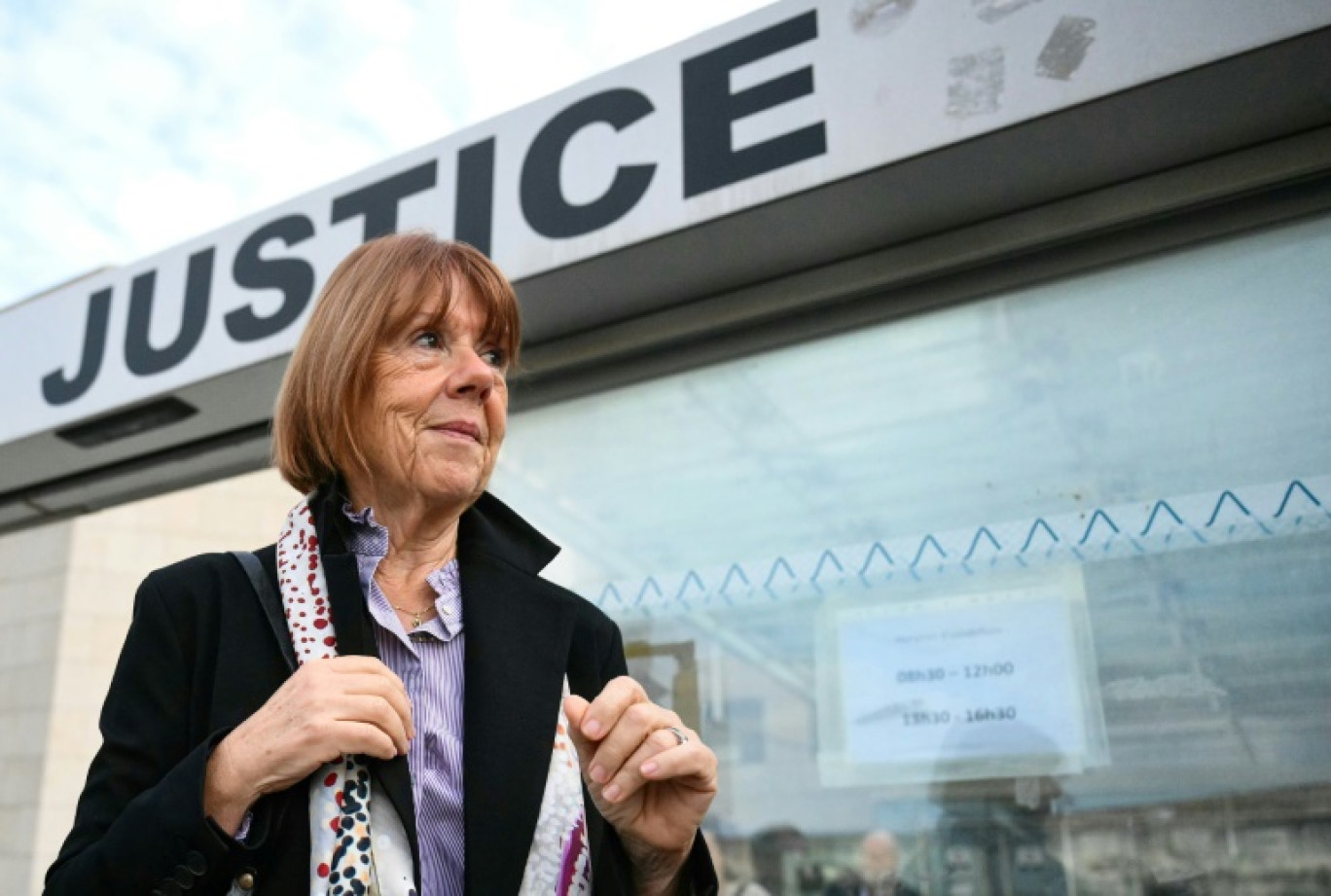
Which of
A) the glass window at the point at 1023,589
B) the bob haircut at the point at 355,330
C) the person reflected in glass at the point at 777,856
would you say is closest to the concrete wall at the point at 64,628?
the glass window at the point at 1023,589

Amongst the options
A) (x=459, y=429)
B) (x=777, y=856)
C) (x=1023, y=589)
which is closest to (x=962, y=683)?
(x=1023, y=589)

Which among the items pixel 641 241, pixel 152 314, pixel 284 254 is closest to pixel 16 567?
pixel 152 314

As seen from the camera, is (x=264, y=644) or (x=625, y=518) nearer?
(x=264, y=644)

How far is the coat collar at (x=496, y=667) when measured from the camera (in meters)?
1.26

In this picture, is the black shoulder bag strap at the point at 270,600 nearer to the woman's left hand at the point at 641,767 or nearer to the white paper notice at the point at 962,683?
the woman's left hand at the point at 641,767

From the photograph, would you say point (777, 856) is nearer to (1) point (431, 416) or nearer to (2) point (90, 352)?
(1) point (431, 416)

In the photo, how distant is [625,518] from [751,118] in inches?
44.2

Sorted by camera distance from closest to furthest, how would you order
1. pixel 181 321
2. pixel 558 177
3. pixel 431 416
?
1. pixel 431 416
2. pixel 558 177
3. pixel 181 321

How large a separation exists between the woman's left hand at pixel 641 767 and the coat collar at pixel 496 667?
0.08 m

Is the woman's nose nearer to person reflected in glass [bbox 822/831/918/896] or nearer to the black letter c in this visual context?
the black letter c

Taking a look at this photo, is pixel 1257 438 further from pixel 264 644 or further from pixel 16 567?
pixel 16 567

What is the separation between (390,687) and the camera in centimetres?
120

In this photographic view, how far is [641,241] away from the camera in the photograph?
108 inches

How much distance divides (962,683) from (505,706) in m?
1.48
